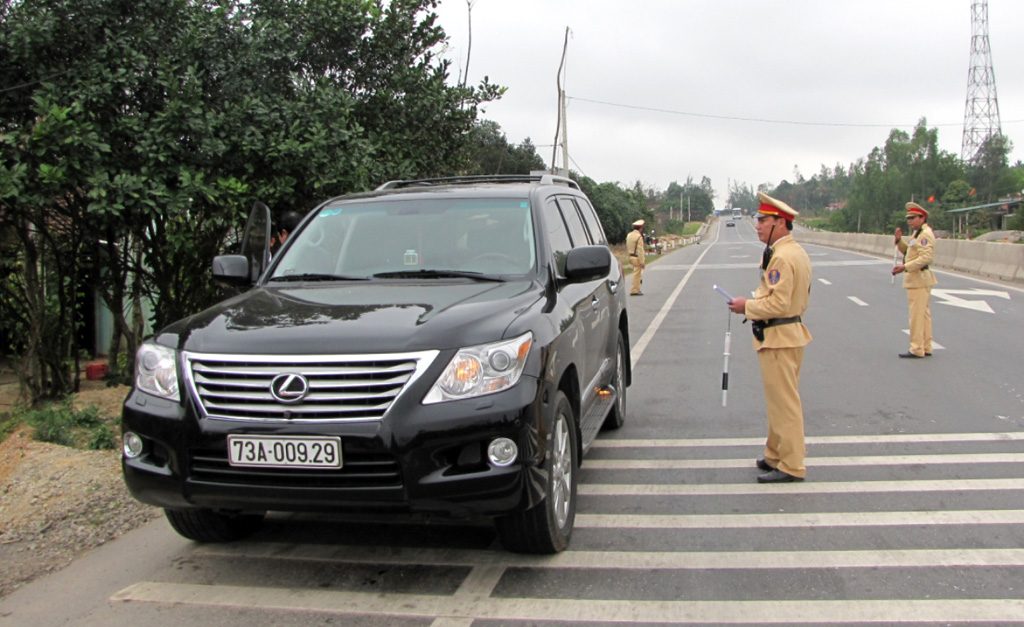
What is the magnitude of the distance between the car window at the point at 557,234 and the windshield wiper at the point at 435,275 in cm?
51

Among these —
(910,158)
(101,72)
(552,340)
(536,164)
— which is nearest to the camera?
(552,340)

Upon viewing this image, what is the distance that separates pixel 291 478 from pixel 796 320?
11.0ft

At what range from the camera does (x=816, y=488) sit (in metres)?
5.49

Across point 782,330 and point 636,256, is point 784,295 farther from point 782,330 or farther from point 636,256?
point 636,256

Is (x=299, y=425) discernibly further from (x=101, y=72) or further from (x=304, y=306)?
(x=101, y=72)

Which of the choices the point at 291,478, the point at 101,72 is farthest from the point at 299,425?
the point at 101,72

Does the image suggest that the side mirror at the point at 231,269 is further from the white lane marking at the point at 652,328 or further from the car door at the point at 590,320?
the white lane marking at the point at 652,328

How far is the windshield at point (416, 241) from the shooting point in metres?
5.01

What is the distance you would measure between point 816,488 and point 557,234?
7.24ft

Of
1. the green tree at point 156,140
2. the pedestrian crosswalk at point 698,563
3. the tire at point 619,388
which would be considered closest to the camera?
the pedestrian crosswalk at point 698,563

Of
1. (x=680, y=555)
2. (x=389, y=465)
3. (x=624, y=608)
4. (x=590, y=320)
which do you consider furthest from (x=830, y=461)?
(x=389, y=465)

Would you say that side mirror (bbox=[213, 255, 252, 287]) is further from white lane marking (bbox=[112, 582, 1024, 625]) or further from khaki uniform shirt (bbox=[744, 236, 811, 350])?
khaki uniform shirt (bbox=[744, 236, 811, 350])

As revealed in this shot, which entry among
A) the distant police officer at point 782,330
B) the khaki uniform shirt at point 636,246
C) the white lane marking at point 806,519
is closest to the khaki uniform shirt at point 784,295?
the distant police officer at point 782,330

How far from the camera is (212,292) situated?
9531mm
